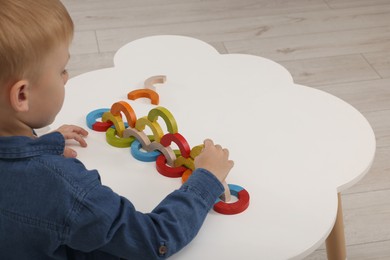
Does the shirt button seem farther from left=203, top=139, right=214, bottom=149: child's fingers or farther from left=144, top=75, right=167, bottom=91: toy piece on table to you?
left=144, top=75, right=167, bottom=91: toy piece on table

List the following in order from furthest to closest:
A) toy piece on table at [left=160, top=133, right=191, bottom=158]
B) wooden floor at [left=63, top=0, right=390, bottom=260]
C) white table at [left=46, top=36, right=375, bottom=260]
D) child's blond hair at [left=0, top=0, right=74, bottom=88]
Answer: wooden floor at [left=63, top=0, right=390, bottom=260], toy piece on table at [left=160, top=133, right=191, bottom=158], white table at [left=46, top=36, right=375, bottom=260], child's blond hair at [left=0, top=0, right=74, bottom=88]

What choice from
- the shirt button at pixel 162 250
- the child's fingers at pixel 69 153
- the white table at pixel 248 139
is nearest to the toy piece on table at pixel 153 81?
the white table at pixel 248 139

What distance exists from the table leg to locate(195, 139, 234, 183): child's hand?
0.36 metres

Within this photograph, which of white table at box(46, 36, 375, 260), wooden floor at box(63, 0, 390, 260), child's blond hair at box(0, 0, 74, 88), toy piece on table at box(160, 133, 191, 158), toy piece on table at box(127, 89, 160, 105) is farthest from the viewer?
wooden floor at box(63, 0, 390, 260)

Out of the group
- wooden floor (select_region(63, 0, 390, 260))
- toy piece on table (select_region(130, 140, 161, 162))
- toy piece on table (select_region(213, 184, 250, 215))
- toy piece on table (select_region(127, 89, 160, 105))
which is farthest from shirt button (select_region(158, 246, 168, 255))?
wooden floor (select_region(63, 0, 390, 260))

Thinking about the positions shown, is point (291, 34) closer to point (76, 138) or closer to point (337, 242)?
point (337, 242)

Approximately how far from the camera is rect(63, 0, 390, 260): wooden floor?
192cm

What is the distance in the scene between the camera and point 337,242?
1.23m

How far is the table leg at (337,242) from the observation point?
1.20m

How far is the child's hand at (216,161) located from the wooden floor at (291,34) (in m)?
0.75

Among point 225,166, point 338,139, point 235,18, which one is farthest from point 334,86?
point 225,166

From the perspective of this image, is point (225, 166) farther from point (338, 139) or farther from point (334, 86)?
point (334, 86)

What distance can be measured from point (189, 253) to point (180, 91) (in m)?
0.42

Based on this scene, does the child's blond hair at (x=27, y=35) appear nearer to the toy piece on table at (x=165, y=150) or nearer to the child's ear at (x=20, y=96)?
the child's ear at (x=20, y=96)
